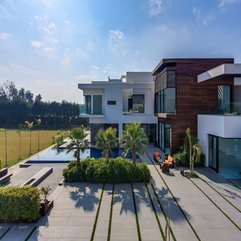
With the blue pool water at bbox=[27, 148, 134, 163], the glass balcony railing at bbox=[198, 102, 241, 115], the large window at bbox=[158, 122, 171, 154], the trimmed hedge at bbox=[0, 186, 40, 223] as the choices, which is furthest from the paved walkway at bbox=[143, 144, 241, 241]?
the blue pool water at bbox=[27, 148, 134, 163]

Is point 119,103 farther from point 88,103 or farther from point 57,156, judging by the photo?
point 57,156

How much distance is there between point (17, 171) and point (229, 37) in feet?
59.6

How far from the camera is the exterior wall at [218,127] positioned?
15.0 meters

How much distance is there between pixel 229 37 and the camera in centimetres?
1848

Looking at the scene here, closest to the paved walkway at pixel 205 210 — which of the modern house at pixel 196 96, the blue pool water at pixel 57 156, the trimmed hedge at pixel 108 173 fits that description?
the trimmed hedge at pixel 108 173

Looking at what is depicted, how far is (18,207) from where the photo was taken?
9453mm

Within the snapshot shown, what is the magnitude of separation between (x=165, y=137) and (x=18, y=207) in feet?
53.2

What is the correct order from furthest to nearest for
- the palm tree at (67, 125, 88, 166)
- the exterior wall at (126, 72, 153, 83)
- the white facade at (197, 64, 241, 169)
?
the exterior wall at (126, 72, 153, 83) < the palm tree at (67, 125, 88, 166) < the white facade at (197, 64, 241, 169)

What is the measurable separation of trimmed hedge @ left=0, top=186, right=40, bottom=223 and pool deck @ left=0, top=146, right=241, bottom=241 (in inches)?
12.5

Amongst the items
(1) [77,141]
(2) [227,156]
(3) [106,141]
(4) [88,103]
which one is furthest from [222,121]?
(4) [88,103]

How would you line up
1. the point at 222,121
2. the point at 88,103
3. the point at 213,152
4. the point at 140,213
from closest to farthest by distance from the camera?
the point at 140,213 < the point at 222,121 < the point at 213,152 < the point at 88,103

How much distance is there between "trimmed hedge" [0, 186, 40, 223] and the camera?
9438mm

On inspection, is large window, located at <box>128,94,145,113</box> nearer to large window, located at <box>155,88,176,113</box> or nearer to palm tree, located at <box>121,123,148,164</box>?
large window, located at <box>155,88,176,113</box>

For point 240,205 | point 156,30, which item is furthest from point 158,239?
point 156,30
